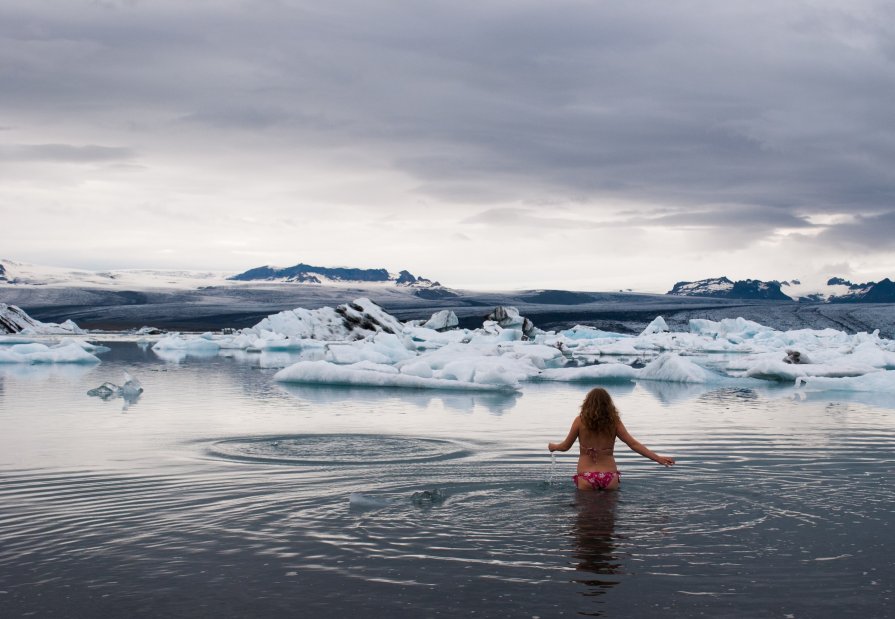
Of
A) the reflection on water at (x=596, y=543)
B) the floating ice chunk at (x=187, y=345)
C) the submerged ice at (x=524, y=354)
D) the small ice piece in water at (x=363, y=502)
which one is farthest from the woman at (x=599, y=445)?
the floating ice chunk at (x=187, y=345)

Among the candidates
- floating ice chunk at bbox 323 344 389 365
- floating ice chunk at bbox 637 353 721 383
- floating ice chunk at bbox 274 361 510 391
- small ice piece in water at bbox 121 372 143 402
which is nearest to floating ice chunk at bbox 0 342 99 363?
floating ice chunk at bbox 323 344 389 365

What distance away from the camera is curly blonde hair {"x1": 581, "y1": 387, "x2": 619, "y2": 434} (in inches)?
310

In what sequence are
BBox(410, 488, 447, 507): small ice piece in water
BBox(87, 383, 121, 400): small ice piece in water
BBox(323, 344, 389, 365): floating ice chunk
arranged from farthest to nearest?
BBox(323, 344, 389, 365): floating ice chunk
BBox(87, 383, 121, 400): small ice piece in water
BBox(410, 488, 447, 507): small ice piece in water

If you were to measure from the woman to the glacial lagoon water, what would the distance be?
0.55 feet

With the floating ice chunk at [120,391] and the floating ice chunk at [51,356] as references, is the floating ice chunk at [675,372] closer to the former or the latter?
the floating ice chunk at [120,391]

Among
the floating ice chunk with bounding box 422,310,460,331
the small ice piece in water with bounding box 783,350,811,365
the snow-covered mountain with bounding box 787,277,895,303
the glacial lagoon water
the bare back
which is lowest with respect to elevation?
the glacial lagoon water

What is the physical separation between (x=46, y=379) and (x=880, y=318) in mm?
57372

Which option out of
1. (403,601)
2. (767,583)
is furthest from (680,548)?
(403,601)

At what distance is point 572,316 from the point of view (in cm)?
8050

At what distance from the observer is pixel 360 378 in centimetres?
1997

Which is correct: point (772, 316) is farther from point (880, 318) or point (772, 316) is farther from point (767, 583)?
point (767, 583)

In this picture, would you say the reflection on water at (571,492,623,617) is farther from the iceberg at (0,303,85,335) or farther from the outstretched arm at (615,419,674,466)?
the iceberg at (0,303,85,335)

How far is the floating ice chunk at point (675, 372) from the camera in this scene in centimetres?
2228

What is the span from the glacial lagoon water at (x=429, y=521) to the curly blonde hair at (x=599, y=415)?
0.56 metres
